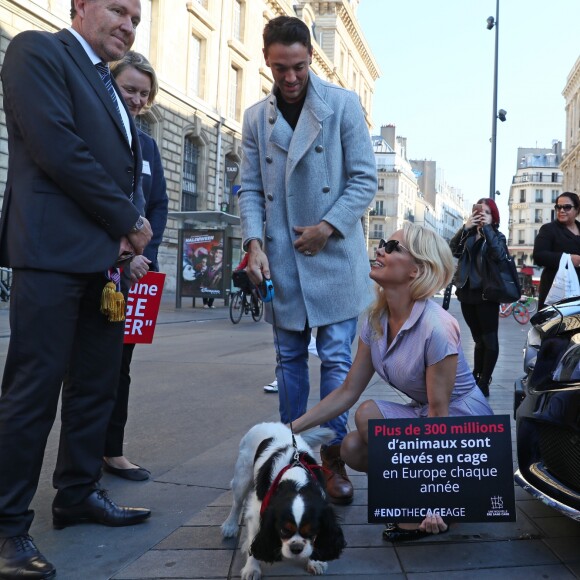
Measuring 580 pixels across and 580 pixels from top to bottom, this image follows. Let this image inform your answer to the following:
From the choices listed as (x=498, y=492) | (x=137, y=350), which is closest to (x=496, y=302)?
(x=498, y=492)

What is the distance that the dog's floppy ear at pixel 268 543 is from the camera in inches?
85.0

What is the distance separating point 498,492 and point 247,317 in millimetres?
14837

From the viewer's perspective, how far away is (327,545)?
2199 millimetres

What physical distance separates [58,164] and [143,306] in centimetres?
150

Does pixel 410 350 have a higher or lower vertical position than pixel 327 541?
higher

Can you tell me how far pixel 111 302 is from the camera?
264 cm

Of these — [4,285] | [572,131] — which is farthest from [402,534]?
[572,131]

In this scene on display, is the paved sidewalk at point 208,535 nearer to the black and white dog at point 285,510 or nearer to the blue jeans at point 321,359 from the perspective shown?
the black and white dog at point 285,510

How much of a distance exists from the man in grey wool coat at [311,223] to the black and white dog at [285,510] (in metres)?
0.75

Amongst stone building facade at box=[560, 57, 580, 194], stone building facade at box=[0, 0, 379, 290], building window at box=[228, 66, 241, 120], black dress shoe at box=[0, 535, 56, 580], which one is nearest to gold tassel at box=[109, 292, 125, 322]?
black dress shoe at box=[0, 535, 56, 580]

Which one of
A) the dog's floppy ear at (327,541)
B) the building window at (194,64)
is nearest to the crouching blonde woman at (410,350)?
the dog's floppy ear at (327,541)

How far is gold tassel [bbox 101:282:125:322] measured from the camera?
2641 mm

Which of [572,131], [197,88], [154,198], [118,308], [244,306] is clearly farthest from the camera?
[572,131]

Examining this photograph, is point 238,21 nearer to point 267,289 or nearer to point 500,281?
point 500,281
